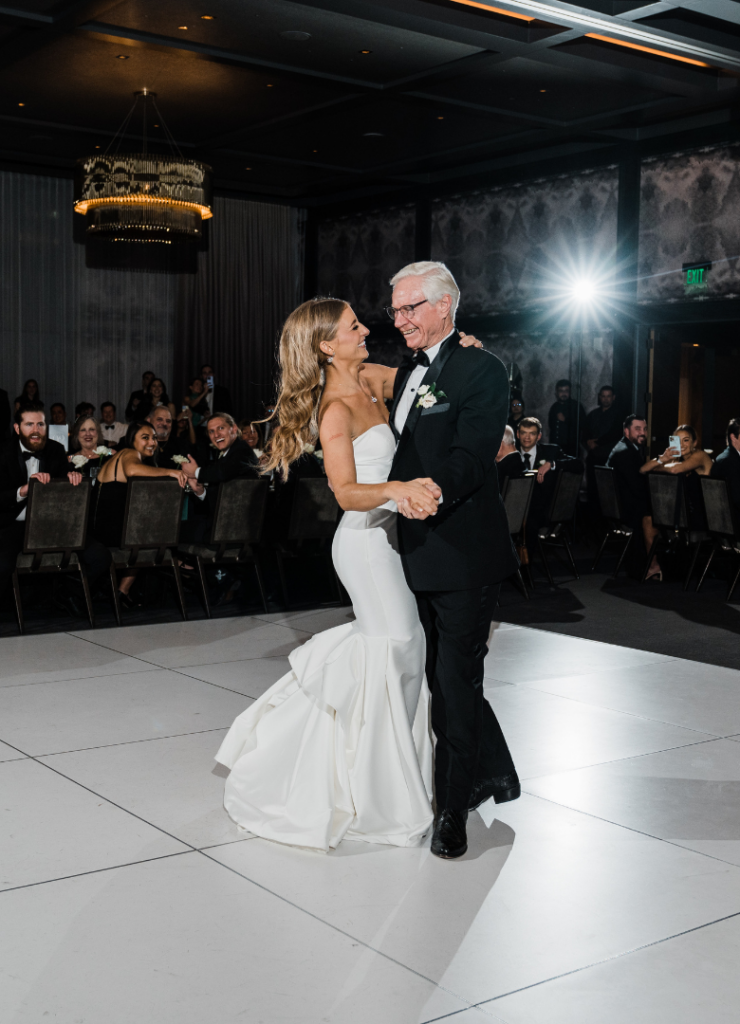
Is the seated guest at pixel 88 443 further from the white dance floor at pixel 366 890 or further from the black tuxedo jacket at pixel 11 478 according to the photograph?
the white dance floor at pixel 366 890

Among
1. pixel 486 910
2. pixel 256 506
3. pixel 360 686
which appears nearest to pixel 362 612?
pixel 360 686

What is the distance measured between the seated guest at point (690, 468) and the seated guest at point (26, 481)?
417 centimetres

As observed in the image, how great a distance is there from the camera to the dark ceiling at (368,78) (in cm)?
800

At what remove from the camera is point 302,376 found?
2.99 m

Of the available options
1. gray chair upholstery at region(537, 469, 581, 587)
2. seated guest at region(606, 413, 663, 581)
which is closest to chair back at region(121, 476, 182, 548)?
gray chair upholstery at region(537, 469, 581, 587)

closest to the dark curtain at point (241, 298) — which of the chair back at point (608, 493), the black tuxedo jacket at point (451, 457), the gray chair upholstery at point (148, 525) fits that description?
the chair back at point (608, 493)

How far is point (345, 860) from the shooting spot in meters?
2.88

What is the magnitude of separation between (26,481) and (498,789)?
163 inches

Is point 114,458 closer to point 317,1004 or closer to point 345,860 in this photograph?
point 345,860

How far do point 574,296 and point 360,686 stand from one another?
9757 millimetres

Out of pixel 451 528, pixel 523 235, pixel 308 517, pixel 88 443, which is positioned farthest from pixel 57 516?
pixel 523 235

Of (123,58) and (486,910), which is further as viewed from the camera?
(123,58)

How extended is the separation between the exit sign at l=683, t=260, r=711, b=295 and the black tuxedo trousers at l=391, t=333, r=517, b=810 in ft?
28.3

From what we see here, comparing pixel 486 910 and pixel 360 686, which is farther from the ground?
pixel 360 686
